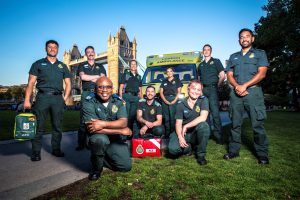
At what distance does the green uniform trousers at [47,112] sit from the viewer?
4.24m

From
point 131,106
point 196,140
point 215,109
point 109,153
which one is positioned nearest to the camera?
point 109,153

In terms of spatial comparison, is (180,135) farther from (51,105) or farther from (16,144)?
(16,144)

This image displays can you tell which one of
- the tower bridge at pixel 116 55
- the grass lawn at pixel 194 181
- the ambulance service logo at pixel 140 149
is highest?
the tower bridge at pixel 116 55

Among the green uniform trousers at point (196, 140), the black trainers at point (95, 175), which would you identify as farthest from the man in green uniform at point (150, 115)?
the black trainers at point (95, 175)

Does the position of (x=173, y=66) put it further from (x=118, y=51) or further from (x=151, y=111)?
(x=118, y=51)

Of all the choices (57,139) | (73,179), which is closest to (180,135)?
(73,179)

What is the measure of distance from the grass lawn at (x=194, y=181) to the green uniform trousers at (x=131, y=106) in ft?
8.24

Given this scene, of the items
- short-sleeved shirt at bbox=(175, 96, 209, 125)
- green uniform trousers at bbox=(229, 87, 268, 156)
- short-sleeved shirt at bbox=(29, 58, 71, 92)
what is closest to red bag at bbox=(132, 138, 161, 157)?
short-sleeved shirt at bbox=(175, 96, 209, 125)

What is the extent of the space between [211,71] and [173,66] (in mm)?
2289

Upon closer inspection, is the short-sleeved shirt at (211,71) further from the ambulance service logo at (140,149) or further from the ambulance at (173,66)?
the ambulance service logo at (140,149)

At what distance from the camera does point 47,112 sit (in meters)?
→ 4.41

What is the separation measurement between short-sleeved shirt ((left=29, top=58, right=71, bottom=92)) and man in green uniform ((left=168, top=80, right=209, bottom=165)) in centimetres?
242

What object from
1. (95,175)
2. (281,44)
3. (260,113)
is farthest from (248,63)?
(281,44)

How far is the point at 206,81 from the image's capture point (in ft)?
19.6
